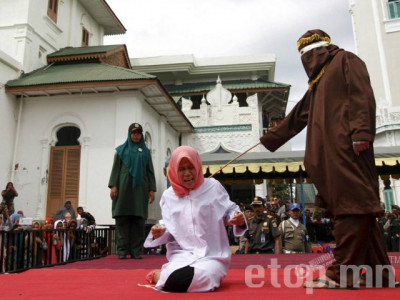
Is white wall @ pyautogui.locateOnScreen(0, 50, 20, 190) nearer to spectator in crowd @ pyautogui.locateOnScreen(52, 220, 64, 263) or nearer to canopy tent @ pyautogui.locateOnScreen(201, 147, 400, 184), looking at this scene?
spectator in crowd @ pyautogui.locateOnScreen(52, 220, 64, 263)

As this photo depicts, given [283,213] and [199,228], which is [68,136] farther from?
[199,228]

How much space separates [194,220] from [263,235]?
4126mm

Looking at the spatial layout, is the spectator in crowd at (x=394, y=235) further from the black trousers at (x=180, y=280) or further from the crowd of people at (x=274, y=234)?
the black trousers at (x=180, y=280)

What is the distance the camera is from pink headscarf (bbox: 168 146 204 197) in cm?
257

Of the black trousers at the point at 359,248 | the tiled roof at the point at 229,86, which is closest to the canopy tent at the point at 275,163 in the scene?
the black trousers at the point at 359,248

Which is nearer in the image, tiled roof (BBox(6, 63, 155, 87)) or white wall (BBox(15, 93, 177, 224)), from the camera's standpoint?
tiled roof (BBox(6, 63, 155, 87))

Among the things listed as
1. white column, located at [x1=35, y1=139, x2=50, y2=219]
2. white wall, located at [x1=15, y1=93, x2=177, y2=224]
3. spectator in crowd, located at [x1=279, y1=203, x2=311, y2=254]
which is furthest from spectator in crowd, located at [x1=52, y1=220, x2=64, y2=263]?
white column, located at [x1=35, y1=139, x2=50, y2=219]

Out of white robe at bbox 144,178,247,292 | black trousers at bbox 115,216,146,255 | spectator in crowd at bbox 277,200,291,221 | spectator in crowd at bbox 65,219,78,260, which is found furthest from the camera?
spectator in crowd at bbox 277,200,291,221

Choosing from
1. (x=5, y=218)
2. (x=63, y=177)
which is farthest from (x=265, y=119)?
(x=5, y=218)

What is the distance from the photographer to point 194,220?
8.48 feet

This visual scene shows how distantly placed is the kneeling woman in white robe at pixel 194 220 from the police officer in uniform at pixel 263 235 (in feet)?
12.7

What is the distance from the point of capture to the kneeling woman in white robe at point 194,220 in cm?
255

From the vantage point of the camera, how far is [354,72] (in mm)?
2553

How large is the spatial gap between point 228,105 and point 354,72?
1427 centimetres
